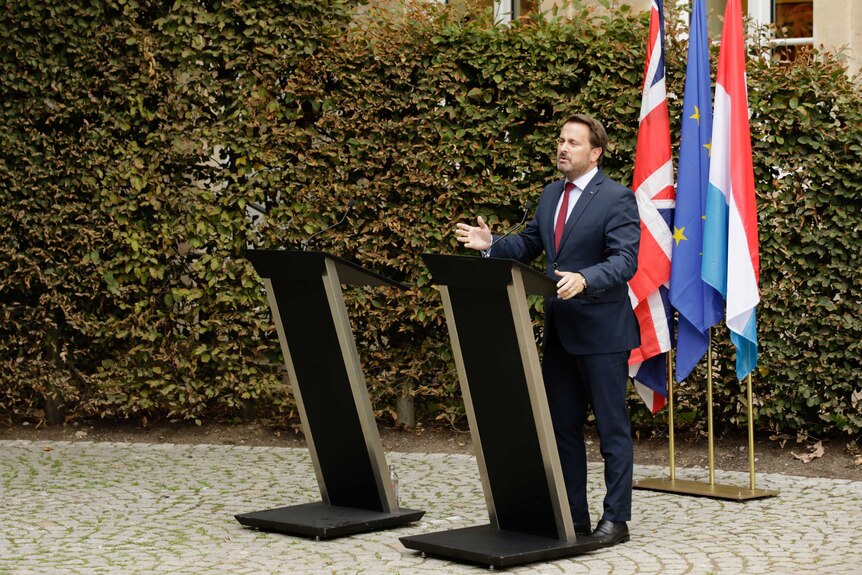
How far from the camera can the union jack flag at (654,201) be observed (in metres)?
6.96

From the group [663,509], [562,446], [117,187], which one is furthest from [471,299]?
[117,187]

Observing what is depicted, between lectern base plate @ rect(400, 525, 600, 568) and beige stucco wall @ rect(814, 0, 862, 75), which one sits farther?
beige stucco wall @ rect(814, 0, 862, 75)

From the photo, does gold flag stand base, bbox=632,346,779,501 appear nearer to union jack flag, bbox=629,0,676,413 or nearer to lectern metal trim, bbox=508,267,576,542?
union jack flag, bbox=629,0,676,413

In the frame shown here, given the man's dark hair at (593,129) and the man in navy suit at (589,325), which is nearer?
the man in navy suit at (589,325)

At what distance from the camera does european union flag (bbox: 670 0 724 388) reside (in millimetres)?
6938

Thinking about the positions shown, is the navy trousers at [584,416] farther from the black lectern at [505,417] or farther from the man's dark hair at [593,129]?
the man's dark hair at [593,129]

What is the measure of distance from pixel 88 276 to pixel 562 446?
172 inches

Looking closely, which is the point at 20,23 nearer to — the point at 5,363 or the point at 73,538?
the point at 5,363

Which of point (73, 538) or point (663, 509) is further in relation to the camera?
point (663, 509)

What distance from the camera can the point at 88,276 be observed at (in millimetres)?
8828

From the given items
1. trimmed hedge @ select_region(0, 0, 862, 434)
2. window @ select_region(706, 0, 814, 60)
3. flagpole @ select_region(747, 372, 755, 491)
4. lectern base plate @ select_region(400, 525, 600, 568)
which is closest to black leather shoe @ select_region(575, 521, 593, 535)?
lectern base plate @ select_region(400, 525, 600, 568)

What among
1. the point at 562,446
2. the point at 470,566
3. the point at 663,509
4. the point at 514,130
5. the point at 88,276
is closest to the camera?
the point at 470,566

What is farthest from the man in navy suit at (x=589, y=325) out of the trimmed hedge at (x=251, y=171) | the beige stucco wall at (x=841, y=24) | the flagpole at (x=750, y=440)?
the beige stucco wall at (x=841, y=24)

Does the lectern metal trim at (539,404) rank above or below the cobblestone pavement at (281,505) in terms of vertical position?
above
